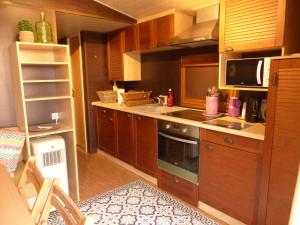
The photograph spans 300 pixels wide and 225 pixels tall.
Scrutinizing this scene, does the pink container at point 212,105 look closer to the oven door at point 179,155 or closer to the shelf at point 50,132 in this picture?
the oven door at point 179,155

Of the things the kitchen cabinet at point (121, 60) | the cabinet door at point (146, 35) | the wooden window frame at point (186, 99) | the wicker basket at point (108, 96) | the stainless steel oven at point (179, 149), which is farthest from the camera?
the wicker basket at point (108, 96)

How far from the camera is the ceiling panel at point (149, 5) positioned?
8.19 ft

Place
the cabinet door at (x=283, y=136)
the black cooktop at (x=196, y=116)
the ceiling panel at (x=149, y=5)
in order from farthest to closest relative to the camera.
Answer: the ceiling panel at (x=149, y=5) < the black cooktop at (x=196, y=116) < the cabinet door at (x=283, y=136)

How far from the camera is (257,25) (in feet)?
6.02

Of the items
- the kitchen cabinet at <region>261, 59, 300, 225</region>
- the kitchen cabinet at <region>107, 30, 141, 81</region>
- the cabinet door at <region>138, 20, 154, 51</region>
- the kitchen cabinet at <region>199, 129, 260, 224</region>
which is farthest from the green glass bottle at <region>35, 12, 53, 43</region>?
the kitchen cabinet at <region>261, 59, 300, 225</region>

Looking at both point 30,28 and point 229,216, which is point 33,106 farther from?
point 229,216

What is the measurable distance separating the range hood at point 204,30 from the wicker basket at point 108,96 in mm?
1465

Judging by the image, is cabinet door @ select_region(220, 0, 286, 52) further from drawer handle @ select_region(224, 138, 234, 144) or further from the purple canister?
drawer handle @ select_region(224, 138, 234, 144)

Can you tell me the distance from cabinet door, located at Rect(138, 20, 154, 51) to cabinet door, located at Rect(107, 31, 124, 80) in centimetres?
44

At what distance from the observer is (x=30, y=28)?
211cm

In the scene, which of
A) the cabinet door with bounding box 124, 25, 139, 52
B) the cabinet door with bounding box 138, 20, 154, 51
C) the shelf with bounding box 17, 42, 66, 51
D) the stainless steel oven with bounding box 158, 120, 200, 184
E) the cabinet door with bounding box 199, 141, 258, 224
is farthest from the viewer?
the cabinet door with bounding box 124, 25, 139, 52

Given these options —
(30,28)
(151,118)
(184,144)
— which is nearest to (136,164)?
(151,118)

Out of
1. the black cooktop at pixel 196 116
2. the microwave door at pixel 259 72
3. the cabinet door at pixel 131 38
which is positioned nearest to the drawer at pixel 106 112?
the cabinet door at pixel 131 38

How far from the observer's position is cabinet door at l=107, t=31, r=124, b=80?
3481mm
